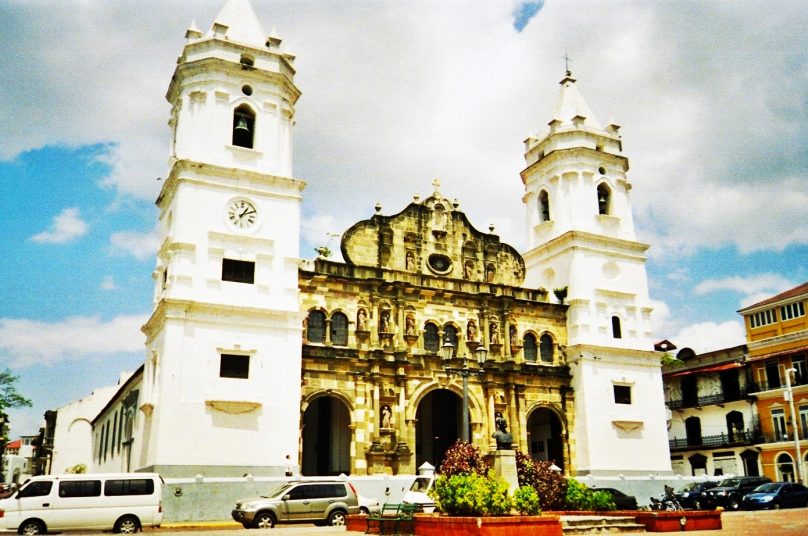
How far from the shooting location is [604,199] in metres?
37.1

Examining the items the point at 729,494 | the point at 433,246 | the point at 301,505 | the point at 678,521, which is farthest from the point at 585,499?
the point at 433,246

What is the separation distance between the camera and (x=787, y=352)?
129 ft

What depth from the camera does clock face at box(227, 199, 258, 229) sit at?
27.9 metres

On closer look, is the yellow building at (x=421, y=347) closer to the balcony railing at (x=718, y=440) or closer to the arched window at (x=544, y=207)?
the arched window at (x=544, y=207)

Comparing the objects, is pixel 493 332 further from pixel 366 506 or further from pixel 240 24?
pixel 240 24

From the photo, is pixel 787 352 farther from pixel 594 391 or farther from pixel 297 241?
pixel 297 241

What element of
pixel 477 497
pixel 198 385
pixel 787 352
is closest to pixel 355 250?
pixel 198 385

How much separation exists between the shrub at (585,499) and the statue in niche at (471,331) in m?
13.1

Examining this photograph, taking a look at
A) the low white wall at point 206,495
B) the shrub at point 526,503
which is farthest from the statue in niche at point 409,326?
the shrub at point 526,503

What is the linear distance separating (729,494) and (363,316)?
621 inches

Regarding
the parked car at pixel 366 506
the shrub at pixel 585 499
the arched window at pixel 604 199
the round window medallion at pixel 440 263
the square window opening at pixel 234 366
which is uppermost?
the arched window at pixel 604 199

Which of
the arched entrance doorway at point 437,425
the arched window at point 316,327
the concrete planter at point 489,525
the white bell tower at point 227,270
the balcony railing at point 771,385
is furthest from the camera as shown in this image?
the balcony railing at point 771,385

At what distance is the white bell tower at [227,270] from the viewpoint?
25.2 metres

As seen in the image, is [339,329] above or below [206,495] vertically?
above
